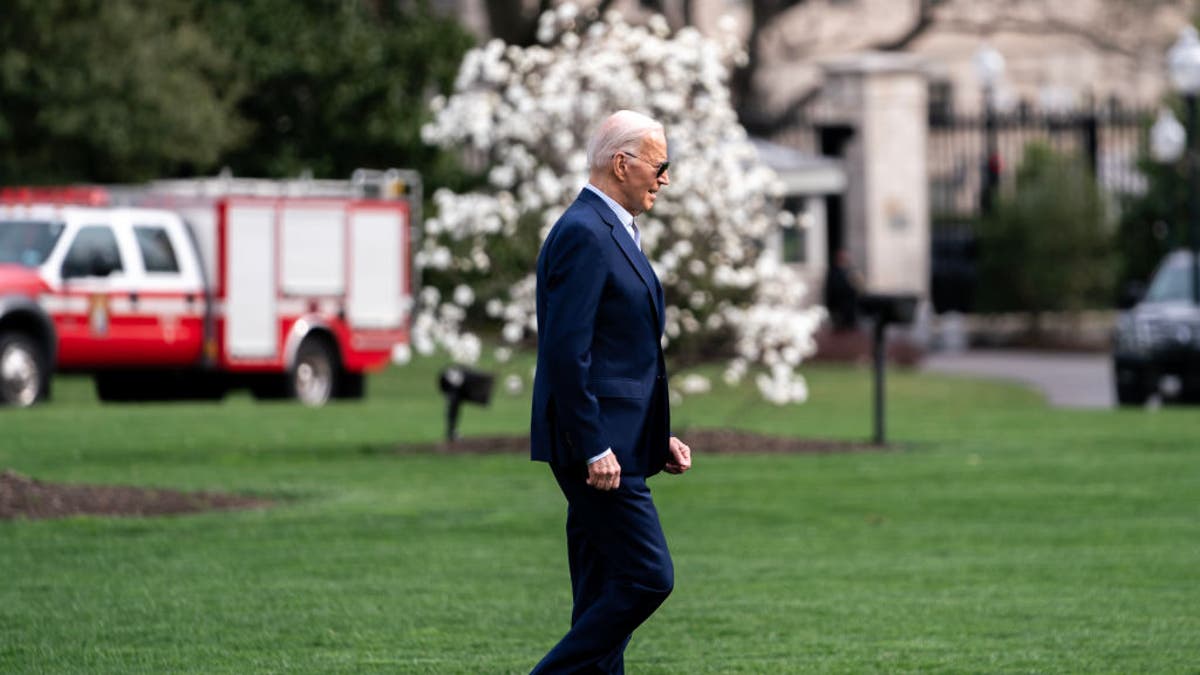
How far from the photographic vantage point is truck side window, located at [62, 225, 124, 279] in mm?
24750

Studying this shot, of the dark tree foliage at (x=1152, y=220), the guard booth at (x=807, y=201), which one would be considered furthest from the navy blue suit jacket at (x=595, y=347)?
the dark tree foliage at (x=1152, y=220)

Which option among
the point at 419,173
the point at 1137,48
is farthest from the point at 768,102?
the point at 419,173

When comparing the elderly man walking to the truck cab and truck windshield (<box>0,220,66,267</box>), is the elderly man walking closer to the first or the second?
the truck cab

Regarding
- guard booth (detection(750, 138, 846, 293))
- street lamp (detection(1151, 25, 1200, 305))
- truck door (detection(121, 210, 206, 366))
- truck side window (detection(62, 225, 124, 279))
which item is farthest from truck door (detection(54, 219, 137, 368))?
guard booth (detection(750, 138, 846, 293))

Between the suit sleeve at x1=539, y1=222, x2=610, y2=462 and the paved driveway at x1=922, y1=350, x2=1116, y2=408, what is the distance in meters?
21.3

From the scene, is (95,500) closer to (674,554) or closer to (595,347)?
(674,554)

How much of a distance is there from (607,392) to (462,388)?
11.5 meters

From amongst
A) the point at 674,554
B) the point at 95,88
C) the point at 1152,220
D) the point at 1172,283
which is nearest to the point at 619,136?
the point at 674,554

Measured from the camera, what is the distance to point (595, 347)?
A: 6.73 m

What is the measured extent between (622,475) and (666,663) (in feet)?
7.41

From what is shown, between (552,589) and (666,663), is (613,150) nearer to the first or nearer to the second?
(666,663)

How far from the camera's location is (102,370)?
25.6 meters

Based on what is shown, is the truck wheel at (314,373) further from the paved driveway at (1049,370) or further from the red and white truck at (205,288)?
the paved driveway at (1049,370)

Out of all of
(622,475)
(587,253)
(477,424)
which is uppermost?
(587,253)
